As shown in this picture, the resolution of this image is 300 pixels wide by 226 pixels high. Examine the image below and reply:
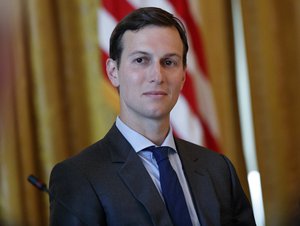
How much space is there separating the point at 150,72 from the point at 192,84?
3.03 feet

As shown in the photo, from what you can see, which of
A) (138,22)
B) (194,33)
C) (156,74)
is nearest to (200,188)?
(156,74)

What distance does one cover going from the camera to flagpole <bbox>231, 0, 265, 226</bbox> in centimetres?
215

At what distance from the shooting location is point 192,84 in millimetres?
2033

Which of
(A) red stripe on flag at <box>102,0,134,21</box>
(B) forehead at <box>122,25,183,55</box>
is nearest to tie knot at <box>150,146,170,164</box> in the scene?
(B) forehead at <box>122,25,183,55</box>

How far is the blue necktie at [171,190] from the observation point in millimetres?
1096

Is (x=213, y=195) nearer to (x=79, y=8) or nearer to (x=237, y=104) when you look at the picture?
(x=237, y=104)

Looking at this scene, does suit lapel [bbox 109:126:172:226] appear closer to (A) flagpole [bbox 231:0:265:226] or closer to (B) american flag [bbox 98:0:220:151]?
(B) american flag [bbox 98:0:220:151]

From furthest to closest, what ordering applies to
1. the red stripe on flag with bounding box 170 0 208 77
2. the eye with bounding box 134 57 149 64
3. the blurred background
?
the red stripe on flag with bounding box 170 0 208 77 → the blurred background → the eye with bounding box 134 57 149 64

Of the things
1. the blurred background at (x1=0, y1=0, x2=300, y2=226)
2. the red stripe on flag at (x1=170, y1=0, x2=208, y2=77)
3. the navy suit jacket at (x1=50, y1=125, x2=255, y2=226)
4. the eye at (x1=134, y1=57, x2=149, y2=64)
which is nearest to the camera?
the navy suit jacket at (x1=50, y1=125, x2=255, y2=226)

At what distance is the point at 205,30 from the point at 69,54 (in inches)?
24.1

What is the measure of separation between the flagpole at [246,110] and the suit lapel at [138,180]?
1.11 metres

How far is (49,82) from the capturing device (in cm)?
193

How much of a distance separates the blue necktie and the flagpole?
3.53ft

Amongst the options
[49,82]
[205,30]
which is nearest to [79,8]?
[49,82]
